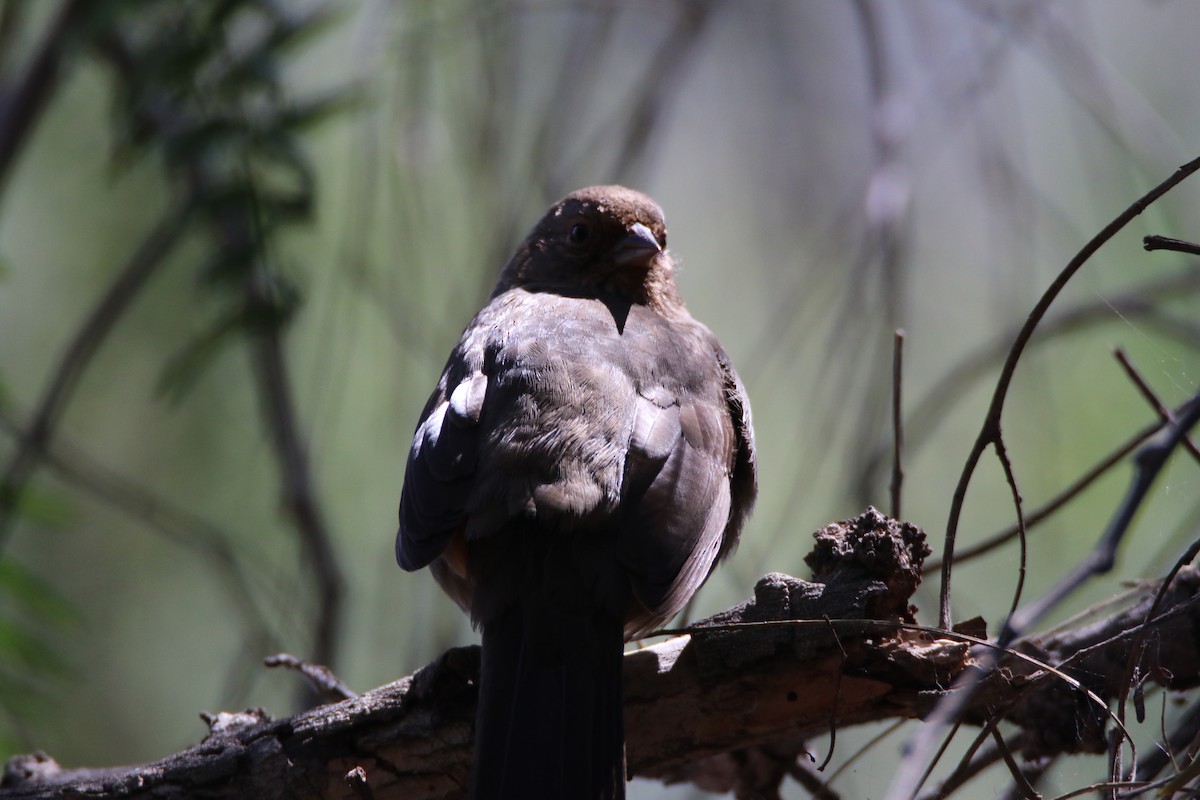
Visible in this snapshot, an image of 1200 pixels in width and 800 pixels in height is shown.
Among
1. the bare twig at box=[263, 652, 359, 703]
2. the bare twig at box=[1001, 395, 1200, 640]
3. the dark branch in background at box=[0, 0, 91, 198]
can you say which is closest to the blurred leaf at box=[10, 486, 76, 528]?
the dark branch in background at box=[0, 0, 91, 198]

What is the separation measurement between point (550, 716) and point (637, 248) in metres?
2.17

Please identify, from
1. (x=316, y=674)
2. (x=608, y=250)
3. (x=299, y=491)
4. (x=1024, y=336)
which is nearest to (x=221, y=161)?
(x=299, y=491)

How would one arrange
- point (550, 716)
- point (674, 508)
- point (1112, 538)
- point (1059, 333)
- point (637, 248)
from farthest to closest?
→ point (637, 248)
point (1059, 333)
point (674, 508)
point (550, 716)
point (1112, 538)

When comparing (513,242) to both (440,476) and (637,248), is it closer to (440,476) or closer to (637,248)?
(637,248)

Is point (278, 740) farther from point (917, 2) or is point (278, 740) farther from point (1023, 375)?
point (917, 2)

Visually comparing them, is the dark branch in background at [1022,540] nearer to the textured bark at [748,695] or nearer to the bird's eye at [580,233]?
the textured bark at [748,695]

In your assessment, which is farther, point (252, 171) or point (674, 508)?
point (252, 171)

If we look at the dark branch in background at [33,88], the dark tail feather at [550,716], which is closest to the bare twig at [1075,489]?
the dark tail feather at [550,716]

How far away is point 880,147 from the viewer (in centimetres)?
377

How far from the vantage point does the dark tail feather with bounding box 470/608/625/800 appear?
2715 millimetres

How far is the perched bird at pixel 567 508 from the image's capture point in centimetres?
278

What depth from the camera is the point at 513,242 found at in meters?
4.25

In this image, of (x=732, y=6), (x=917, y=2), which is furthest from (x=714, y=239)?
(x=917, y=2)

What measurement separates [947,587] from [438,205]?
11.0ft
